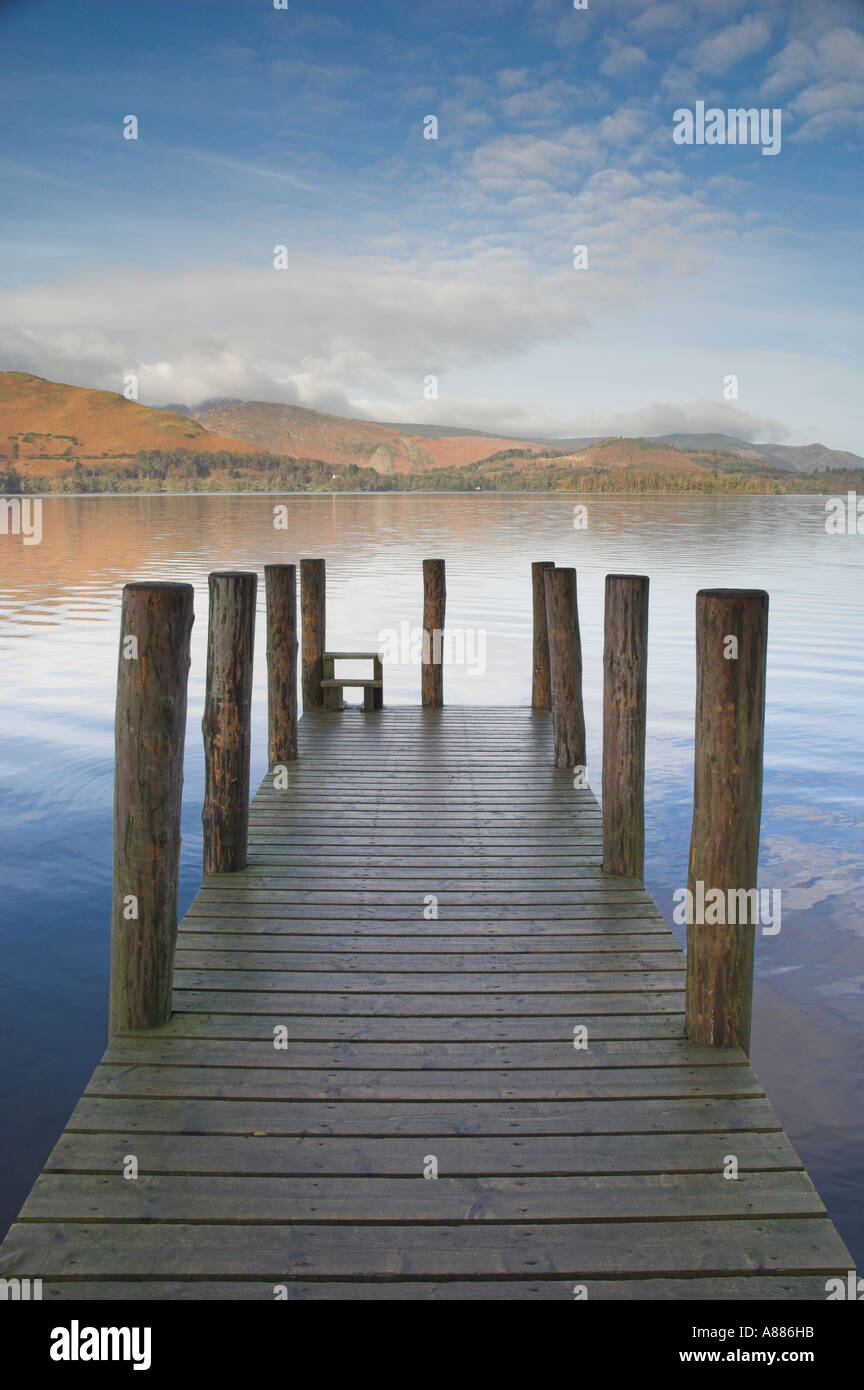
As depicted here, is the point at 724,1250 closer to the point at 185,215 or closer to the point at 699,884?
the point at 699,884

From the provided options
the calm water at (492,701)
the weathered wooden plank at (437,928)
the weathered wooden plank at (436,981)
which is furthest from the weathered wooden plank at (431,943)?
the calm water at (492,701)

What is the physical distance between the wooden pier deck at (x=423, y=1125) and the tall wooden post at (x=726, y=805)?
24 centimetres

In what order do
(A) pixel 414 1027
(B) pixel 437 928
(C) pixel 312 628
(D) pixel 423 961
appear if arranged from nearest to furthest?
(A) pixel 414 1027
(D) pixel 423 961
(B) pixel 437 928
(C) pixel 312 628

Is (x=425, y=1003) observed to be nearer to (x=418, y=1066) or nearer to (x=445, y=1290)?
(x=418, y=1066)

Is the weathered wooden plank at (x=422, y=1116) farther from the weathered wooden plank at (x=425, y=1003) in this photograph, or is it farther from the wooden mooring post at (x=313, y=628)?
the wooden mooring post at (x=313, y=628)

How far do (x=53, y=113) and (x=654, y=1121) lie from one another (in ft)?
393

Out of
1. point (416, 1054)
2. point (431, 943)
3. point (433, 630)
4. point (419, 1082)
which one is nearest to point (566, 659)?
point (433, 630)

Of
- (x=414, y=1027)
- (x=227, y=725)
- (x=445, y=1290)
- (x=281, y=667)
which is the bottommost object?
(x=445, y=1290)

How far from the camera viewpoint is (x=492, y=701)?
639 inches

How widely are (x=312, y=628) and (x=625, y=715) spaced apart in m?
5.69

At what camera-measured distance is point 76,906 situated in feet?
28.0
